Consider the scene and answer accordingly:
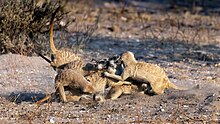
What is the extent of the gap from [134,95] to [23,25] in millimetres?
3826

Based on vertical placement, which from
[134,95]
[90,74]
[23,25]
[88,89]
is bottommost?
[134,95]

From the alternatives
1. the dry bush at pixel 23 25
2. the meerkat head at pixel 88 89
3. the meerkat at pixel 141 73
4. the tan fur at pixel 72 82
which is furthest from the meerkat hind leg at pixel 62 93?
the dry bush at pixel 23 25

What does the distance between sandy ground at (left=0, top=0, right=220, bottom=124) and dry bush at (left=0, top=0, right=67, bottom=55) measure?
1.75ft

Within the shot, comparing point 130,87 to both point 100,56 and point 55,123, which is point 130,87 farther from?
point 100,56

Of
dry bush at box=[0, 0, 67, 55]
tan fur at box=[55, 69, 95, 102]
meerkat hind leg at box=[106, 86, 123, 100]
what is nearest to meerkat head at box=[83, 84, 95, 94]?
tan fur at box=[55, 69, 95, 102]

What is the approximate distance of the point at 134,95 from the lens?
27.3ft

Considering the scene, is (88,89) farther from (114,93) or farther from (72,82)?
(114,93)

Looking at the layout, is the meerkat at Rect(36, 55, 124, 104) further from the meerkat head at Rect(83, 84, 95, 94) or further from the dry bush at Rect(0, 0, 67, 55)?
the dry bush at Rect(0, 0, 67, 55)

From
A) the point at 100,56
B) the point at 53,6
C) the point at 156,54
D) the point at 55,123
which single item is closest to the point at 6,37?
the point at 53,6

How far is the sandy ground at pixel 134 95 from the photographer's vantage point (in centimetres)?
736

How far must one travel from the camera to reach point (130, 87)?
821 centimetres

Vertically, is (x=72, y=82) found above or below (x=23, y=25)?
below

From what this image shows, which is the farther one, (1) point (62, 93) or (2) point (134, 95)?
(2) point (134, 95)

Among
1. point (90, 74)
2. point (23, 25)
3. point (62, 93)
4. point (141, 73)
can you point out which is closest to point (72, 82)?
point (62, 93)
